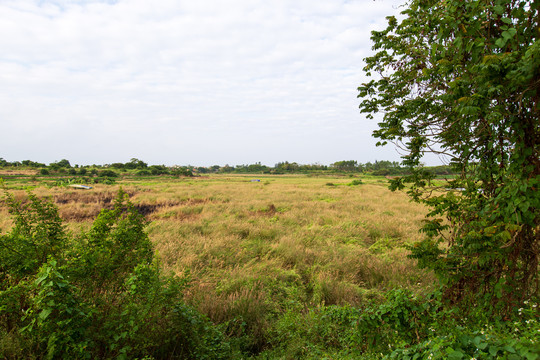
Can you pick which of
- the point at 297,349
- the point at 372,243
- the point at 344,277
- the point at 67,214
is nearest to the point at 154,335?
the point at 297,349

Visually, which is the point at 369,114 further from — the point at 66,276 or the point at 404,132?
the point at 66,276

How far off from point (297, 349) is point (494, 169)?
347 centimetres

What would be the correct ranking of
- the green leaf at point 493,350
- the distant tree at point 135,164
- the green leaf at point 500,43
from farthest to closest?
the distant tree at point 135,164 < the green leaf at point 500,43 < the green leaf at point 493,350

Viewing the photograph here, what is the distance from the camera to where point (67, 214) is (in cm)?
1264

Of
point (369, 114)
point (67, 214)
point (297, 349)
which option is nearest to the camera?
point (297, 349)

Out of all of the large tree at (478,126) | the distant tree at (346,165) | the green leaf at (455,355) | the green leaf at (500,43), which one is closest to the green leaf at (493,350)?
the green leaf at (455,355)

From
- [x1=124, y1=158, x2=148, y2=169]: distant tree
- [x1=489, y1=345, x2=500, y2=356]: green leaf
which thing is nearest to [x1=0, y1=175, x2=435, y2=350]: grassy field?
[x1=489, y1=345, x2=500, y2=356]: green leaf

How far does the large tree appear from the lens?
224cm

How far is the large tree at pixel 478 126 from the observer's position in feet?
7.36

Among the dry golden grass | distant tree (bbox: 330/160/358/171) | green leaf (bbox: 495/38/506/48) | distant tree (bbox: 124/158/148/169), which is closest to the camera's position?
green leaf (bbox: 495/38/506/48)

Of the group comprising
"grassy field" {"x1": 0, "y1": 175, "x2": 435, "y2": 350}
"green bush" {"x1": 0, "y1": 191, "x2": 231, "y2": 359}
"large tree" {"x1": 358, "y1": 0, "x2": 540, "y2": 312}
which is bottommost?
"grassy field" {"x1": 0, "y1": 175, "x2": 435, "y2": 350}

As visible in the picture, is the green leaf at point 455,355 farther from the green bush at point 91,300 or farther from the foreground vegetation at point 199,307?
the green bush at point 91,300

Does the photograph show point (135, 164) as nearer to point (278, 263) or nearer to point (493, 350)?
point (278, 263)

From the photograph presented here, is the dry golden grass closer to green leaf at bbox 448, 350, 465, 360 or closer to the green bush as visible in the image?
the green bush
